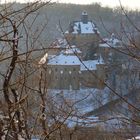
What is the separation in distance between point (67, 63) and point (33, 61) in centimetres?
2629

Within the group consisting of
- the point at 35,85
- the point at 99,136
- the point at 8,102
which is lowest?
the point at 99,136

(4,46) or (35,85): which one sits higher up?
(4,46)

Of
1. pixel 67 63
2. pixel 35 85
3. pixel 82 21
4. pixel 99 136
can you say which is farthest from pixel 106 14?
pixel 35 85

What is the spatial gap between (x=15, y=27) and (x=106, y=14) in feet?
133

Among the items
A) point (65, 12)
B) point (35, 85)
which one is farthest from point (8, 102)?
point (65, 12)

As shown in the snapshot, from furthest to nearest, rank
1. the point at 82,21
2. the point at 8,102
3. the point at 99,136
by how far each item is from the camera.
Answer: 1. the point at 82,21
2. the point at 99,136
3. the point at 8,102

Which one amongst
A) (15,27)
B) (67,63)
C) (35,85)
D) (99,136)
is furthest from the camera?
(67,63)

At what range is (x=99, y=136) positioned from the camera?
20.5 ft

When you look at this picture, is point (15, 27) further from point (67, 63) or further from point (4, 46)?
point (67, 63)

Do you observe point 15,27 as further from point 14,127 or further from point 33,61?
point 14,127

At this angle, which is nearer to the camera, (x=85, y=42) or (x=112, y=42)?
(x=85, y=42)

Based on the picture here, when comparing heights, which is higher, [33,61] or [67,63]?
[33,61]

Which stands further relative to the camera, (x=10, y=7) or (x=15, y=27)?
(x=10, y=7)

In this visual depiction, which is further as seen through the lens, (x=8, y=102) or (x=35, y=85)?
(x=35, y=85)
